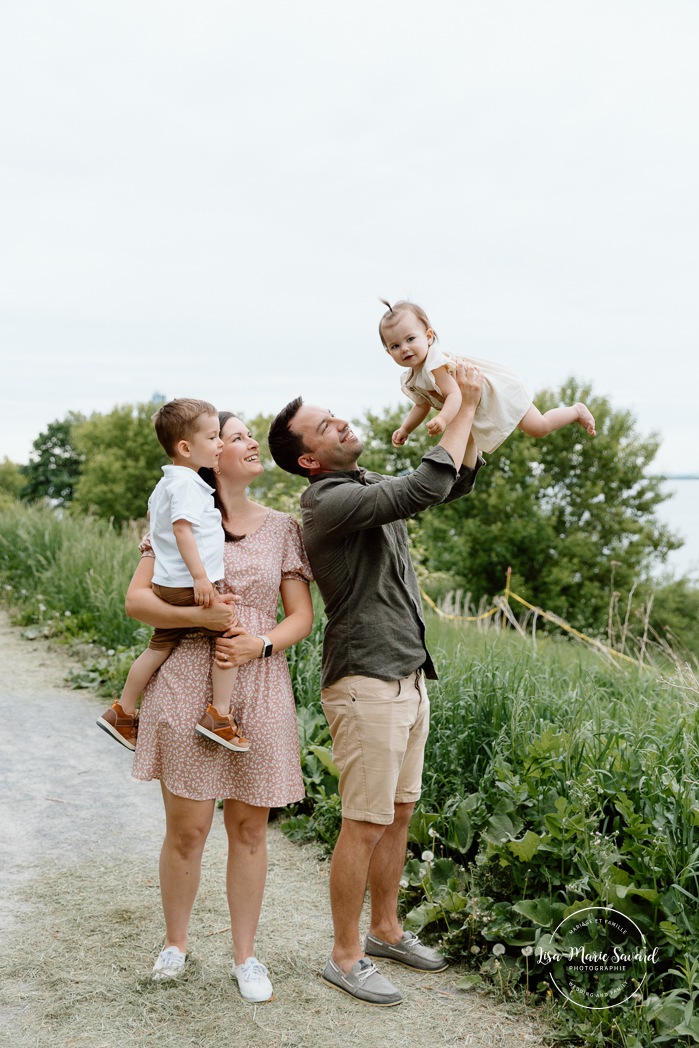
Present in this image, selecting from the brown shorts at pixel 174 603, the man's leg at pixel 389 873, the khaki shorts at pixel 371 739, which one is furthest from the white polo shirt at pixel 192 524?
the man's leg at pixel 389 873

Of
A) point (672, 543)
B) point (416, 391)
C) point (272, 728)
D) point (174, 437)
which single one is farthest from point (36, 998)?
point (672, 543)

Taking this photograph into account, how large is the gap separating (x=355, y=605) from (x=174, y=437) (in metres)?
0.79

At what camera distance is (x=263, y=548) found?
3266 millimetres

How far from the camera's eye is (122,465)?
32.5 meters

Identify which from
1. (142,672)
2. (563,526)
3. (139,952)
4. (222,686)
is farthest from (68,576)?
(563,526)

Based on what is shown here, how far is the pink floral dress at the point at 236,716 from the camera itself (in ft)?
10.2

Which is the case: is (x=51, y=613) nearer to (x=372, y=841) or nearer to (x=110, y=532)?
(x=110, y=532)

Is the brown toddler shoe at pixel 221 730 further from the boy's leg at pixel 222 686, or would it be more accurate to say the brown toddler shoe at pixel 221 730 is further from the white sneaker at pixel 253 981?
the white sneaker at pixel 253 981

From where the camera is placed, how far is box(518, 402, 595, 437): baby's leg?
3.42 meters

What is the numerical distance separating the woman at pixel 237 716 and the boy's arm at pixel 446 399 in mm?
601

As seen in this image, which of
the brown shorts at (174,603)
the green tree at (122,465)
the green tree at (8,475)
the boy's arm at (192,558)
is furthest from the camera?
the green tree at (8,475)

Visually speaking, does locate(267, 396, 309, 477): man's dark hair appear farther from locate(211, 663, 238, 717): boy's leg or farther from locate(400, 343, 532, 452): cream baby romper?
locate(211, 663, 238, 717): boy's leg

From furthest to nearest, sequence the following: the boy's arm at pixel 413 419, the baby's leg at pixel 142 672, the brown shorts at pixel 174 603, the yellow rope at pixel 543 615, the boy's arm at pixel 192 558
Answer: the yellow rope at pixel 543 615, the boy's arm at pixel 413 419, the baby's leg at pixel 142 672, the brown shorts at pixel 174 603, the boy's arm at pixel 192 558

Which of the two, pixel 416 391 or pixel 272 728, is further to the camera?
pixel 416 391
